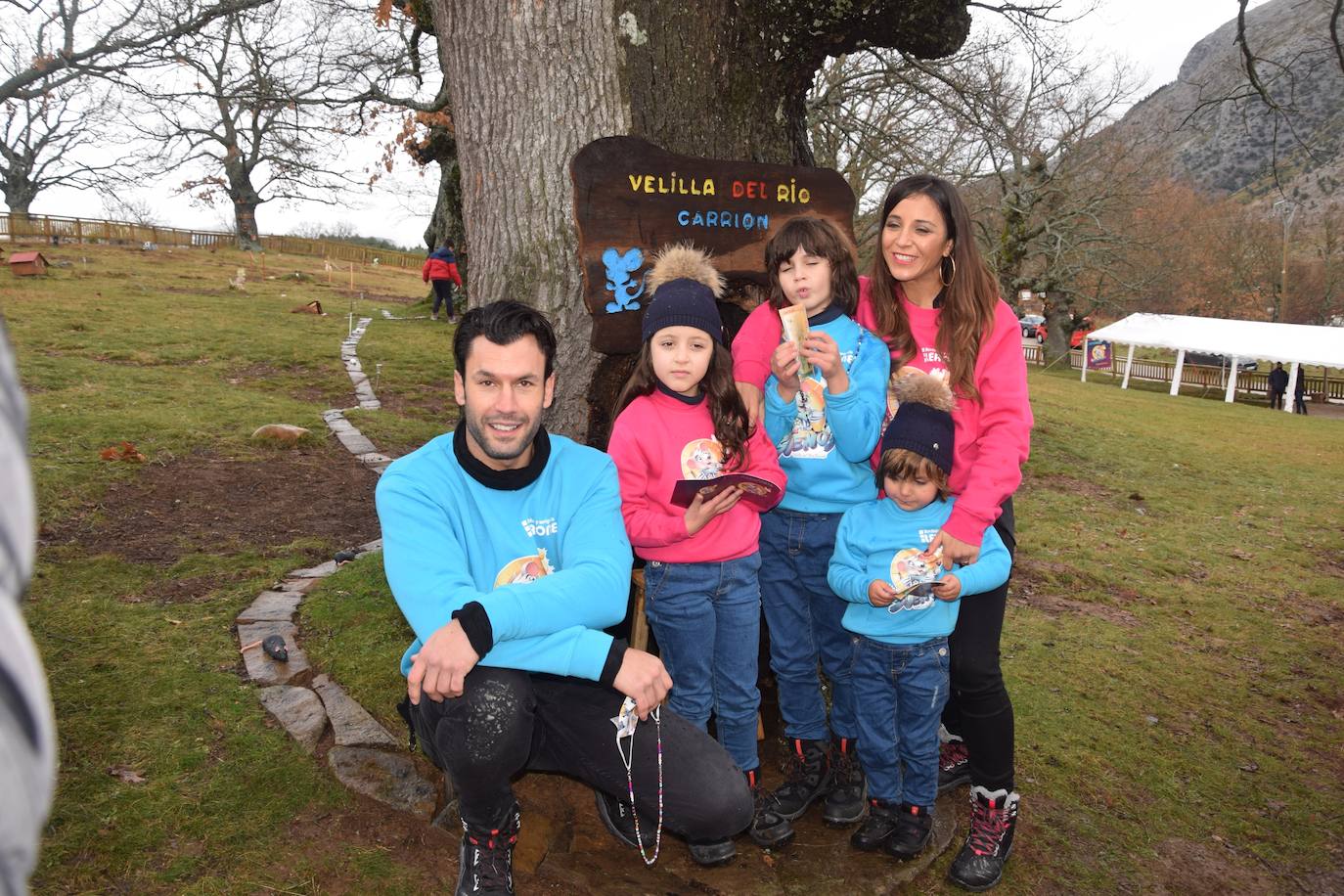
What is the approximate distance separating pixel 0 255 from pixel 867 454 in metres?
24.3

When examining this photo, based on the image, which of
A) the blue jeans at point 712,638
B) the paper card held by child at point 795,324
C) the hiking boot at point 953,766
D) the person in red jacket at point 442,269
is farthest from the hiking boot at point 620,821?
the person in red jacket at point 442,269

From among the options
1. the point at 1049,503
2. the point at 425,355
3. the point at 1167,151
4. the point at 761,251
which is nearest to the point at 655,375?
the point at 761,251

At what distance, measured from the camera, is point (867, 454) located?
10.1 feet

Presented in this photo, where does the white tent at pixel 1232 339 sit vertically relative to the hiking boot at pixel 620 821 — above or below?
above

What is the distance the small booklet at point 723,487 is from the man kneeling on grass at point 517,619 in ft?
0.69

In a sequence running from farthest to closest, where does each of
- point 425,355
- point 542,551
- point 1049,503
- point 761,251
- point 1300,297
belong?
point 1300,297, point 425,355, point 1049,503, point 761,251, point 542,551

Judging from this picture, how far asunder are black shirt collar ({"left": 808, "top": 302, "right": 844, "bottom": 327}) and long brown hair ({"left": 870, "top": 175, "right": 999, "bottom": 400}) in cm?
15

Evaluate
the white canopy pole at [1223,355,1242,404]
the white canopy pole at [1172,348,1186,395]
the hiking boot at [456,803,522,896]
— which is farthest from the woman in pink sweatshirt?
the white canopy pole at [1172,348,1186,395]

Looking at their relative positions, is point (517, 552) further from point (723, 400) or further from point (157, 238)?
point (157, 238)

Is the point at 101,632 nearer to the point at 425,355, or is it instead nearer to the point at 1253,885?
the point at 1253,885

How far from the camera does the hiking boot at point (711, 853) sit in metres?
2.85

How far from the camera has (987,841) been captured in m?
3.02

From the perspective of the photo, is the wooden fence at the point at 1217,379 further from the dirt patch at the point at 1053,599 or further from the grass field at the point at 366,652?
the dirt patch at the point at 1053,599

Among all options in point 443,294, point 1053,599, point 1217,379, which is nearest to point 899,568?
point 1053,599
